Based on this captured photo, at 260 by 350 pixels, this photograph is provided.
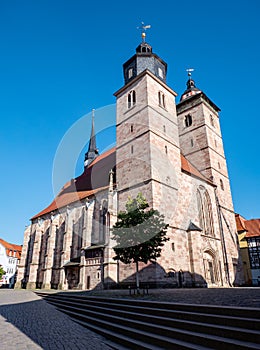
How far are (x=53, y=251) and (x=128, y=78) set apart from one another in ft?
64.0

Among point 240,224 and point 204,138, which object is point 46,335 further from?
point 240,224

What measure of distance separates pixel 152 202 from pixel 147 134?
6073 mm

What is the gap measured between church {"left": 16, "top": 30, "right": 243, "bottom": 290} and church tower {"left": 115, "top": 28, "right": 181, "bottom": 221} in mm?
91

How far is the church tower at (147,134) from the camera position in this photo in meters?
19.7

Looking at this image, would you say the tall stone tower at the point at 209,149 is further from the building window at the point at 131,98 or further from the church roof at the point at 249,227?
the building window at the point at 131,98

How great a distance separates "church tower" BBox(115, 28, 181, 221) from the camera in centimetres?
1973

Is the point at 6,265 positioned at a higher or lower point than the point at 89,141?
lower

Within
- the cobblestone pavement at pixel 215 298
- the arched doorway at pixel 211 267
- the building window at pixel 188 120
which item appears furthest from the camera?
the building window at pixel 188 120

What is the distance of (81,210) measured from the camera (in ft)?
83.8

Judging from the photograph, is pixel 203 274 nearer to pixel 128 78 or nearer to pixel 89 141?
pixel 128 78

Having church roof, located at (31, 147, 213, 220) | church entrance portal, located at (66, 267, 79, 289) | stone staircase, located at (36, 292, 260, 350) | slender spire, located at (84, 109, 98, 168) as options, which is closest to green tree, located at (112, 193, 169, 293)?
stone staircase, located at (36, 292, 260, 350)

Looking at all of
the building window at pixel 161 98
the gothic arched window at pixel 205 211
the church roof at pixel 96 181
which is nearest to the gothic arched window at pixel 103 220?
the church roof at pixel 96 181

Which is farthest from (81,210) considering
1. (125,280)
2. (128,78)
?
(128,78)

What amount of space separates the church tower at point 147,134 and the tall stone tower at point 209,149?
558 cm
